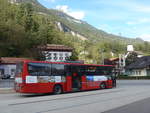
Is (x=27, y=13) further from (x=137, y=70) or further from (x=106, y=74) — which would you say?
(x=106, y=74)

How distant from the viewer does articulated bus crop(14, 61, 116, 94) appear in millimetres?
20656

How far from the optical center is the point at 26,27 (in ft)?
325

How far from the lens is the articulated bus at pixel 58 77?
813 inches

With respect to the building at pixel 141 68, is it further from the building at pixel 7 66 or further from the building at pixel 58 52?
the building at pixel 7 66

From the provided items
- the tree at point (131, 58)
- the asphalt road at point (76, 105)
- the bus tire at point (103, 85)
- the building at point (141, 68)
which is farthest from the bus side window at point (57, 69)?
the tree at point (131, 58)

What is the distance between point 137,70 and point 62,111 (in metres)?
74.2

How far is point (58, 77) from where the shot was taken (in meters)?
23.0

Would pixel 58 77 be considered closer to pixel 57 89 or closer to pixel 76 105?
pixel 57 89

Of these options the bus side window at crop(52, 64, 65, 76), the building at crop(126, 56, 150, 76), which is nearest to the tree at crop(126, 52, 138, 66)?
the building at crop(126, 56, 150, 76)

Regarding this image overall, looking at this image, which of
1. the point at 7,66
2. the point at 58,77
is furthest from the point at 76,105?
the point at 7,66

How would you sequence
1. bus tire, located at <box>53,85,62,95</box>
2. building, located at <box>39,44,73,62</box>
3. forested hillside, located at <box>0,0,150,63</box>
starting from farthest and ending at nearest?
building, located at <box>39,44,73,62</box> → forested hillside, located at <box>0,0,150,63</box> → bus tire, located at <box>53,85,62,95</box>

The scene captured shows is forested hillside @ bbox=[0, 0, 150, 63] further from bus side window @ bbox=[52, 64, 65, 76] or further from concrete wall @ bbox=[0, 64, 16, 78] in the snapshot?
bus side window @ bbox=[52, 64, 65, 76]

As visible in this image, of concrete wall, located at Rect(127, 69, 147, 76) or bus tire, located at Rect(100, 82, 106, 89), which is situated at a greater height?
concrete wall, located at Rect(127, 69, 147, 76)

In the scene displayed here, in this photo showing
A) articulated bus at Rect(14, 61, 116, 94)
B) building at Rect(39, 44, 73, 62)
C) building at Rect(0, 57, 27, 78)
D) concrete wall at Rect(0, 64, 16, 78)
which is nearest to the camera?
articulated bus at Rect(14, 61, 116, 94)
